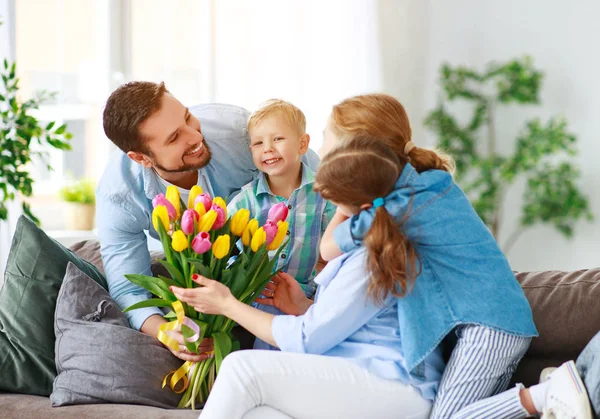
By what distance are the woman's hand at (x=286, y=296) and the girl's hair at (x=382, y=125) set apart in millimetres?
457

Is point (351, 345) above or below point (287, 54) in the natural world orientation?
below

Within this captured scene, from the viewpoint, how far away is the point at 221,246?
1.80 m

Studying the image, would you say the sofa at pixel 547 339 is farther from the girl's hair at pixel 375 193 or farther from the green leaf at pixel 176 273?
the girl's hair at pixel 375 193

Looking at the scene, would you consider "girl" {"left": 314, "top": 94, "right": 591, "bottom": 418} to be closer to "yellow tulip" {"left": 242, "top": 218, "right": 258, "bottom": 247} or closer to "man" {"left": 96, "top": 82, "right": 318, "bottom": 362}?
"yellow tulip" {"left": 242, "top": 218, "right": 258, "bottom": 247}

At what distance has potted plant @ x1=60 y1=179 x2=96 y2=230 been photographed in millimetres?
4242

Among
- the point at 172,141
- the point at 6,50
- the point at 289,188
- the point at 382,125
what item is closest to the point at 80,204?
the point at 6,50

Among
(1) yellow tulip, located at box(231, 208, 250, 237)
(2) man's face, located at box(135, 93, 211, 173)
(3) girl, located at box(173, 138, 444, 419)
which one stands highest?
(2) man's face, located at box(135, 93, 211, 173)

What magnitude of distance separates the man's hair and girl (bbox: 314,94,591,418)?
2.24 ft

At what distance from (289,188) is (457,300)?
2.37 feet

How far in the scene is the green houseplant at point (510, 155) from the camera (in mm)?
4543

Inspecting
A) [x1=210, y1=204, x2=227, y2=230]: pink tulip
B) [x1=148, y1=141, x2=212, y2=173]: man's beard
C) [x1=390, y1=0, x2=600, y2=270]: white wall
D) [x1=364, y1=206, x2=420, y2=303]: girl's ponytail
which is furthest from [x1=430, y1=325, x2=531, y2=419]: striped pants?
[x1=390, y1=0, x2=600, y2=270]: white wall

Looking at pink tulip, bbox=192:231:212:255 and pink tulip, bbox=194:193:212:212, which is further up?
pink tulip, bbox=194:193:212:212

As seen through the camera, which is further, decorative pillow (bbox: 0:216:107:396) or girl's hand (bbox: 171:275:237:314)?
decorative pillow (bbox: 0:216:107:396)

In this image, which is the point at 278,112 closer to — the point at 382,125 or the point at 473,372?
the point at 382,125
